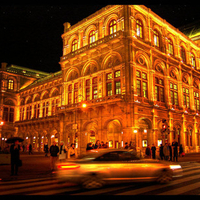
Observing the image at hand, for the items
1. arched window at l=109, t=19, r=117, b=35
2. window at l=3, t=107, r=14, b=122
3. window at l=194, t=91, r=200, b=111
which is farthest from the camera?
window at l=3, t=107, r=14, b=122

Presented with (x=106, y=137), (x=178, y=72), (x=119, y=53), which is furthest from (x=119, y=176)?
(x=178, y=72)

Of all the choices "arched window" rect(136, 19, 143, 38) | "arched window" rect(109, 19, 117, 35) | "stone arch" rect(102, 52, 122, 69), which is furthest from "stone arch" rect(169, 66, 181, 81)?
"arched window" rect(109, 19, 117, 35)

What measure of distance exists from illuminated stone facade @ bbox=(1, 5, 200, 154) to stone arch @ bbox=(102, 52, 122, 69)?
0.13 m

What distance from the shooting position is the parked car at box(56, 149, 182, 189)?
8.38 meters

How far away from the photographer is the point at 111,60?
101ft

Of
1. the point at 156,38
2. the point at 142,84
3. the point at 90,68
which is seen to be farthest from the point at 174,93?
the point at 90,68

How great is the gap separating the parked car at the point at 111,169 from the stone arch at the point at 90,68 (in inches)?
948

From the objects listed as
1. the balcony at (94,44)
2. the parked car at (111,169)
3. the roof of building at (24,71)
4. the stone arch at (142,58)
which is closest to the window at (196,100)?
the stone arch at (142,58)

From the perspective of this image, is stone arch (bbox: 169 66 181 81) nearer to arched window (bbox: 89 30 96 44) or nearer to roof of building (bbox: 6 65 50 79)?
arched window (bbox: 89 30 96 44)

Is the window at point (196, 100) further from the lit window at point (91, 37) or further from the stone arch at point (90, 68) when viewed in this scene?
the lit window at point (91, 37)

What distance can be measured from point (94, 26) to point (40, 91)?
22774mm

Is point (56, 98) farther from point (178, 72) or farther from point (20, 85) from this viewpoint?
point (178, 72)

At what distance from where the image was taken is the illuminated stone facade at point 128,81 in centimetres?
2852

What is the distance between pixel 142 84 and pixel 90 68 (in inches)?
324
